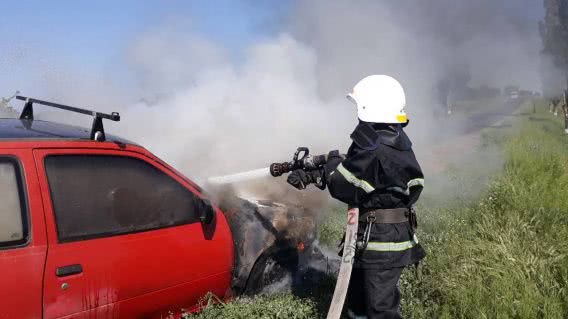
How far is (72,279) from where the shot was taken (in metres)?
2.35

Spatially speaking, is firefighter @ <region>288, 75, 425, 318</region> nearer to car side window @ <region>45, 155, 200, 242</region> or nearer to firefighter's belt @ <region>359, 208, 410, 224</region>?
firefighter's belt @ <region>359, 208, 410, 224</region>

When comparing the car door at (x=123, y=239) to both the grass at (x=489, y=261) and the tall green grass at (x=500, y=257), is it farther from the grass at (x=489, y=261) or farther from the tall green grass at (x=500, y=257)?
the tall green grass at (x=500, y=257)

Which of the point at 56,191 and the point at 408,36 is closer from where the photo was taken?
the point at 56,191

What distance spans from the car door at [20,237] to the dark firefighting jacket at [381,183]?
1623 mm

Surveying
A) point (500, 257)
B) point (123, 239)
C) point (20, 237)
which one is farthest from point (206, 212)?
point (500, 257)

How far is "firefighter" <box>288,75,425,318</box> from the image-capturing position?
2.61 meters

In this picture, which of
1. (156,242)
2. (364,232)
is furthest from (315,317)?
(156,242)

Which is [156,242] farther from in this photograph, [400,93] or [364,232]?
[400,93]

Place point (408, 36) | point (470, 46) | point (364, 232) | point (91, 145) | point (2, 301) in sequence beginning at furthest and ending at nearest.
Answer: point (470, 46) → point (408, 36) → point (364, 232) → point (91, 145) → point (2, 301)

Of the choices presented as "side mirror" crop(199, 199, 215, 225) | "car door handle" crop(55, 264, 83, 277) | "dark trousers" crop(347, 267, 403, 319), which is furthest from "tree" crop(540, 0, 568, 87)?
"car door handle" crop(55, 264, 83, 277)

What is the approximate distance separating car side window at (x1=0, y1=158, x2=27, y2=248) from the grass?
4.41 ft

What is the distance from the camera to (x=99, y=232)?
252 centimetres

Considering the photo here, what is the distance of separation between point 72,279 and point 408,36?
11.6 m

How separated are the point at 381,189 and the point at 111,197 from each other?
1.61 m
